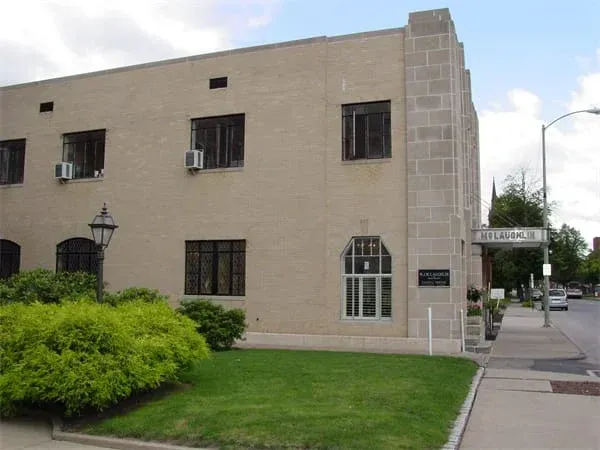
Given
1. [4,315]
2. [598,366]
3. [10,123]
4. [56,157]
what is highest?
[10,123]

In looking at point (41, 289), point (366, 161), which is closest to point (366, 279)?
point (366, 161)

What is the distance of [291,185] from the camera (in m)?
18.0

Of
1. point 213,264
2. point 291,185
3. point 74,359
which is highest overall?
point 291,185

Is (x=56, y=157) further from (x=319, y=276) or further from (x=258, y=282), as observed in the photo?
(x=319, y=276)

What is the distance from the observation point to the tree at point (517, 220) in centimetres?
5144

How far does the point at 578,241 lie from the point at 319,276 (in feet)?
324

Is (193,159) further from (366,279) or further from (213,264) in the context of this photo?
(366,279)

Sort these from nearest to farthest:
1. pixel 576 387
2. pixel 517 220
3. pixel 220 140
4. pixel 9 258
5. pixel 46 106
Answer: pixel 576 387
pixel 220 140
pixel 46 106
pixel 9 258
pixel 517 220

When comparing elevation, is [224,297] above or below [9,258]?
below

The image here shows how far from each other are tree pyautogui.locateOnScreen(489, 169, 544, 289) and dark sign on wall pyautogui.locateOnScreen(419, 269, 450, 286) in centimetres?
3549

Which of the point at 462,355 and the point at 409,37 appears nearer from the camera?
the point at 462,355

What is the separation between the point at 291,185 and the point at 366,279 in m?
3.40

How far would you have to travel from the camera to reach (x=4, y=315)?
31.3 ft

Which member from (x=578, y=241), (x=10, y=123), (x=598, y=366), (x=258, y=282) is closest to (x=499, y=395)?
(x=598, y=366)
